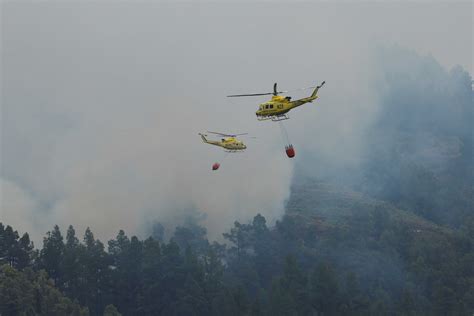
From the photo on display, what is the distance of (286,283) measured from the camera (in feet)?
512

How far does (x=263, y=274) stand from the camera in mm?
180125

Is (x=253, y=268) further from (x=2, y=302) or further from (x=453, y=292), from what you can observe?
(x=2, y=302)

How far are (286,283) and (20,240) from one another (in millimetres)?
50402

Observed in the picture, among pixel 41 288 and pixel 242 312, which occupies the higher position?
pixel 41 288

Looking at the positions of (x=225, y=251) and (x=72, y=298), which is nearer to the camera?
(x=72, y=298)

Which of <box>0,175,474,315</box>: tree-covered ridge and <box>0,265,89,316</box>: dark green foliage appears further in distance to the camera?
<box>0,175,474,315</box>: tree-covered ridge

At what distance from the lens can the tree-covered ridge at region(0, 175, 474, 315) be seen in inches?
6053

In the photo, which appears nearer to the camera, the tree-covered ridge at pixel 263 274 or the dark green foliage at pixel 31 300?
the dark green foliage at pixel 31 300

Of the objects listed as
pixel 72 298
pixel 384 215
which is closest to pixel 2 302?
pixel 72 298

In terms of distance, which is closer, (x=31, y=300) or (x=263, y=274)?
(x=31, y=300)

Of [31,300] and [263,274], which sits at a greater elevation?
[263,274]

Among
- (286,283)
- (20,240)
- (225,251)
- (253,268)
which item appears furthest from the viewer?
(225,251)

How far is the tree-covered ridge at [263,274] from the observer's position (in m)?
154

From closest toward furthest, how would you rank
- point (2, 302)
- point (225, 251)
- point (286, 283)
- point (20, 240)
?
point (2, 302), point (286, 283), point (20, 240), point (225, 251)
